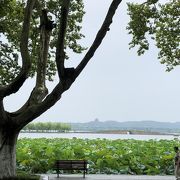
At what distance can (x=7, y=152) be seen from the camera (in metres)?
15.1

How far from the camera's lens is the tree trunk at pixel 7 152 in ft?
49.3

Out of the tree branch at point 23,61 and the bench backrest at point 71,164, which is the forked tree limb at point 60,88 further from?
the bench backrest at point 71,164

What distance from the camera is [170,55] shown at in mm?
23453

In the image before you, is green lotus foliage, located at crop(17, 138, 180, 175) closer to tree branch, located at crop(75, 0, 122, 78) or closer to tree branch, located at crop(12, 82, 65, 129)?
tree branch, located at crop(12, 82, 65, 129)

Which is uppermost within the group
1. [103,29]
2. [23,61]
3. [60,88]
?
[103,29]

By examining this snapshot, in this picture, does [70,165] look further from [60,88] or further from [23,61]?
[60,88]

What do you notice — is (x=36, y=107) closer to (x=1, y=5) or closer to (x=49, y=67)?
(x=1, y=5)

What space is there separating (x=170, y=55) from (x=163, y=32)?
1.40 m

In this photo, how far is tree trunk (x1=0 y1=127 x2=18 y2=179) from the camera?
A: 15.0m

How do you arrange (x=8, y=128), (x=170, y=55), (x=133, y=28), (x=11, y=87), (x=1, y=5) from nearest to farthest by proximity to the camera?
(x=11, y=87), (x=8, y=128), (x=1, y=5), (x=133, y=28), (x=170, y=55)

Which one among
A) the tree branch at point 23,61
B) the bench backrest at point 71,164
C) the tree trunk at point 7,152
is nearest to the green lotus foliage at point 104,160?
the bench backrest at point 71,164

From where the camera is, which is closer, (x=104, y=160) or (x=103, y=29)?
(x=103, y=29)

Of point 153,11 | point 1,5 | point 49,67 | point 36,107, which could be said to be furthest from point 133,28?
point 36,107

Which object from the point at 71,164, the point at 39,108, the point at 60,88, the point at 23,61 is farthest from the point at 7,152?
the point at 71,164
